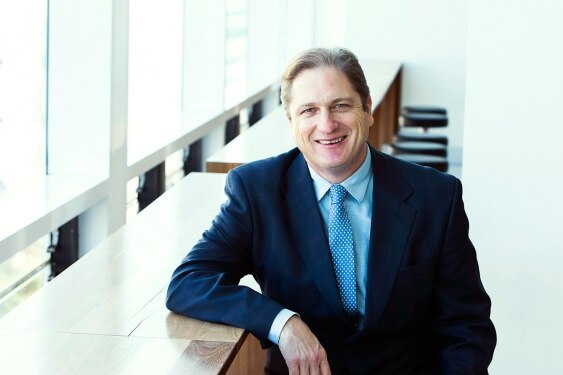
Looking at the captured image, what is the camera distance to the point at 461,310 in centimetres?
256

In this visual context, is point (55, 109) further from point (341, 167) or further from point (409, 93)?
point (409, 93)

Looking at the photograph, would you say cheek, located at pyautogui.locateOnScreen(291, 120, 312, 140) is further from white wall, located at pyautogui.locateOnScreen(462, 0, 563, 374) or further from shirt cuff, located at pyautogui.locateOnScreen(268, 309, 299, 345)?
white wall, located at pyautogui.locateOnScreen(462, 0, 563, 374)

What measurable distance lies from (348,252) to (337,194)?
0.13 metres

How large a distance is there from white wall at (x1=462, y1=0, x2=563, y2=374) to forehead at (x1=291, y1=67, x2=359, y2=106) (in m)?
1.34

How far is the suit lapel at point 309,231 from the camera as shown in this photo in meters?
2.57

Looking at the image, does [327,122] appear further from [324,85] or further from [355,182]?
[355,182]

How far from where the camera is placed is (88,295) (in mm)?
2773

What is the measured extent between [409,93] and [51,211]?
699 centimetres

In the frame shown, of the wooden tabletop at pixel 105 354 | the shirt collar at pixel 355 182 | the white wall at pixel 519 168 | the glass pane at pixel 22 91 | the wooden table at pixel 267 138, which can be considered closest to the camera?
the wooden tabletop at pixel 105 354

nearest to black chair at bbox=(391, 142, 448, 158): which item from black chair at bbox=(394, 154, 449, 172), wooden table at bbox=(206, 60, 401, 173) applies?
black chair at bbox=(394, 154, 449, 172)

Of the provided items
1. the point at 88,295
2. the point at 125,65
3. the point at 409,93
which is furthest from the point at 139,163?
the point at 409,93

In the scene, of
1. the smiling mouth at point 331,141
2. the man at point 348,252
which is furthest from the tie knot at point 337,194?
the smiling mouth at point 331,141

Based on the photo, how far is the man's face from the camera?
254 cm

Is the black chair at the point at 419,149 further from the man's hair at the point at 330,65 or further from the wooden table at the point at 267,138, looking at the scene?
the man's hair at the point at 330,65
